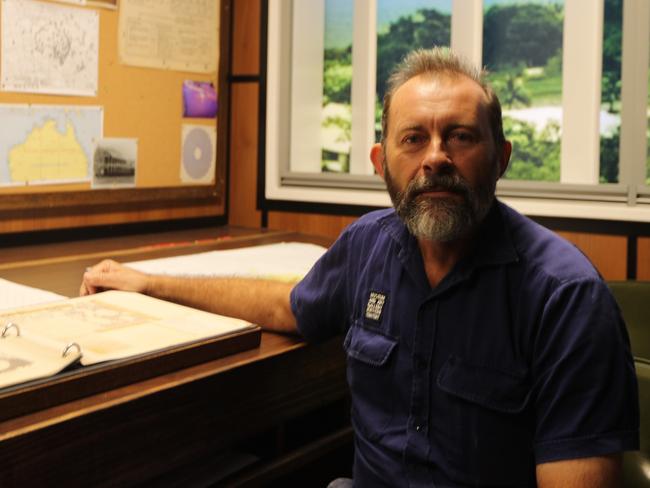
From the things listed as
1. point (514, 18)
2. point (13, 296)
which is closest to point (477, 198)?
point (13, 296)

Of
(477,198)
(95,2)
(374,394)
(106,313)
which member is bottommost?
(374,394)

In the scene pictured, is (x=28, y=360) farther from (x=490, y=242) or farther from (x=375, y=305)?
(x=490, y=242)

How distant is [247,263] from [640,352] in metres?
0.86

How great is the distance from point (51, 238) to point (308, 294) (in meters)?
1.08

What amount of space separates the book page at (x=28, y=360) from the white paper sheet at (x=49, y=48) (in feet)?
3.70

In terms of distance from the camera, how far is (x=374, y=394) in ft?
3.88

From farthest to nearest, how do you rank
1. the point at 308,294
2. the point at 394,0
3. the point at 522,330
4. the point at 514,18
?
the point at 394,0, the point at 514,18, the point at 308,294, the point at 522,330

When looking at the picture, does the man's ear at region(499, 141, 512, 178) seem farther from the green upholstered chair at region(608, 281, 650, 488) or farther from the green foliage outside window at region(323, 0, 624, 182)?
the green foliage outside window at region(323, 0, 624, 182)

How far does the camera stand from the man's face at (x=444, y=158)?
1091 mm

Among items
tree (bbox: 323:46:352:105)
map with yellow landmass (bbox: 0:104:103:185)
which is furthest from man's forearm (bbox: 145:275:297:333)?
tree (bbox: 323:46:352:105)

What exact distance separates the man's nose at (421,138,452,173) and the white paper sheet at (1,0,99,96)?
4.25ft

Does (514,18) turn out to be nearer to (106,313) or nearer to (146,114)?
(146,114)

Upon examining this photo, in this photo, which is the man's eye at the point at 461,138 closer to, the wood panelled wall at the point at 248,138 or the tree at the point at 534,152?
the tree at the point at 534,152

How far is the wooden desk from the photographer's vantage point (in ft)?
2.84
